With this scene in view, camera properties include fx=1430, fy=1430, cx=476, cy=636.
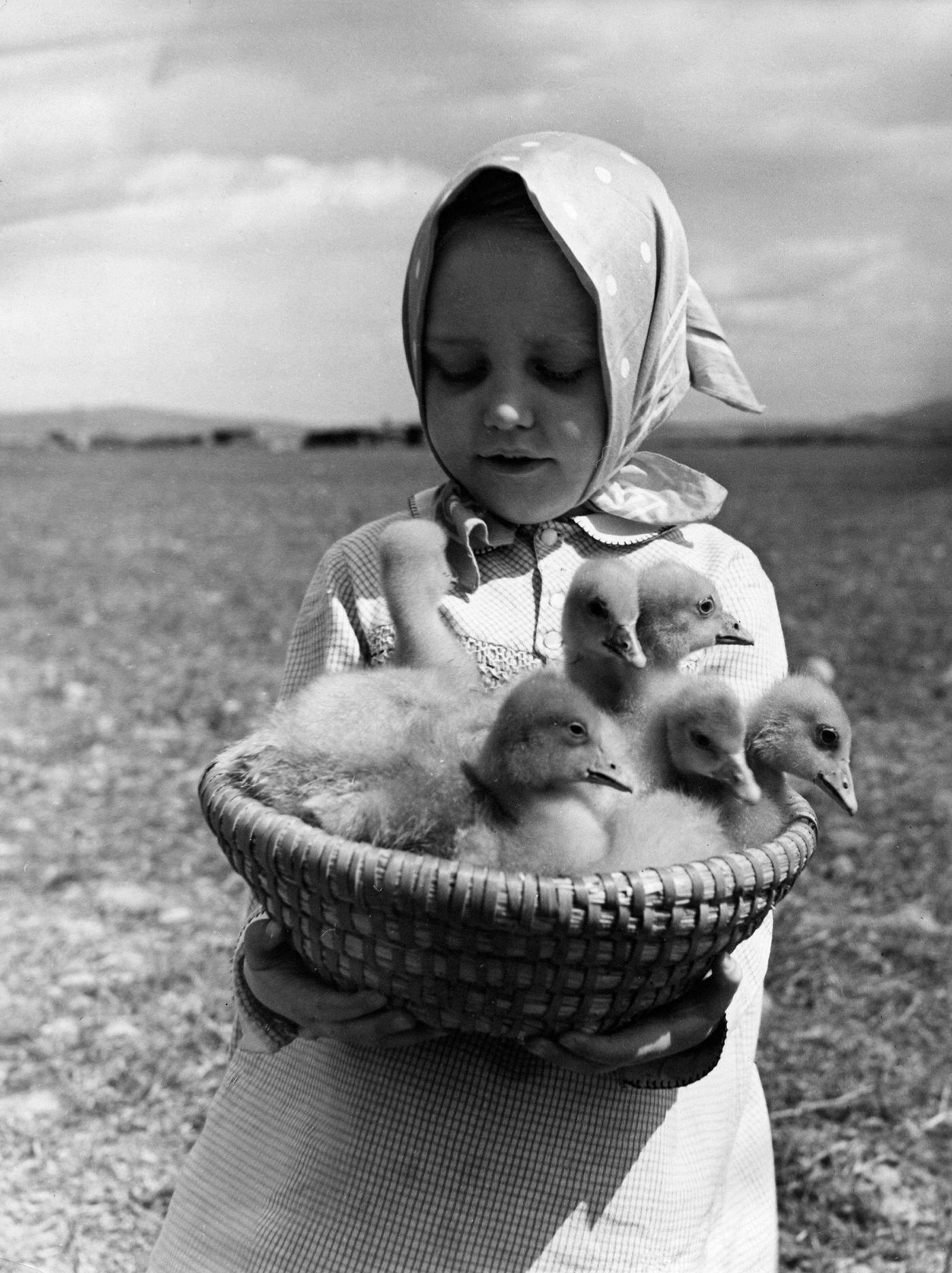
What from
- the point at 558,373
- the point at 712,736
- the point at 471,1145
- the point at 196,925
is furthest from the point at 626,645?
the point at 196,925

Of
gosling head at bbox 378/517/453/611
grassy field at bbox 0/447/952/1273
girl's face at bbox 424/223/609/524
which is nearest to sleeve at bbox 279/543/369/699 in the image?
gosling head at bbox 378/517/453/611

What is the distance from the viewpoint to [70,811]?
5336mm

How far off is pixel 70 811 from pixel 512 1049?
149 inches

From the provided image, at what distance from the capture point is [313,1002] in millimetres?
1737

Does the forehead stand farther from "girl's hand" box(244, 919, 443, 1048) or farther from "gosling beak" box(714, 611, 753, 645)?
"girl's hand" box(244, 919, 443, 1048)

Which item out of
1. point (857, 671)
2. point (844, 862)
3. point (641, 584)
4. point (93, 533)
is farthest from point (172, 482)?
point (641, 584)

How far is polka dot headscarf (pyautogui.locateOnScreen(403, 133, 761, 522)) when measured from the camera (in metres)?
1.93

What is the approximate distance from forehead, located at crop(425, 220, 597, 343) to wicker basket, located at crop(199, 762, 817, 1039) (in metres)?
0.78

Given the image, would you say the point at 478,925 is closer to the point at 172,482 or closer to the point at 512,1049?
the point at 512,1049

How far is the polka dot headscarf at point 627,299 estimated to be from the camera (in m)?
1.93

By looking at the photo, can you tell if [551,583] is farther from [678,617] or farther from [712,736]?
[712,736]

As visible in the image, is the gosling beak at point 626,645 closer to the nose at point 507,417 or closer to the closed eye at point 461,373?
the nose at point 507,417

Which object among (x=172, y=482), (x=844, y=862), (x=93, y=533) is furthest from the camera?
(x=172, y=482)

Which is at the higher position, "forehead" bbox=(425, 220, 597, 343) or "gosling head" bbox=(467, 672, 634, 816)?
"forehead" bbox=(425, 220, 597, 343)
